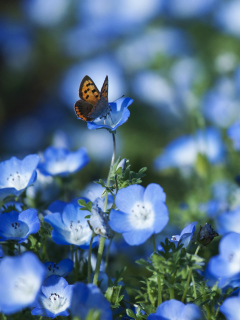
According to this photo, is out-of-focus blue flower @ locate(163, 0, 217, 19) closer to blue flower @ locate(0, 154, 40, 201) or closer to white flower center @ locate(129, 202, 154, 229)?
blue flower @ locate(0, 154, 40, 201)

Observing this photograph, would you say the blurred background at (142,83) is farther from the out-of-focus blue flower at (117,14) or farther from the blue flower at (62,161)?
the blue flower at (62,161)

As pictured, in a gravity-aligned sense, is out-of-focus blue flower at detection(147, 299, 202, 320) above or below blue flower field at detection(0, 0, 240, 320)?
below

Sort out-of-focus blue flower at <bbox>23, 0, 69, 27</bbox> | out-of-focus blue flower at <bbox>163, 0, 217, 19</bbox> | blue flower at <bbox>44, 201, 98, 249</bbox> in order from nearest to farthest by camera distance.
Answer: blue flower at <bbox>44, 201, 98, 249</bbox> < out-of-focus blue flower at <bbox>163, 0, 217, 19</bbox> < out-of-focus blue flower at <bbox>23, 0, 69, 27</bbox>

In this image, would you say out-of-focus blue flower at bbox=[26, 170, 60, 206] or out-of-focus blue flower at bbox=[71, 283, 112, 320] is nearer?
out-of-focus blue flower at bbox=[71, 283, 112, 320]

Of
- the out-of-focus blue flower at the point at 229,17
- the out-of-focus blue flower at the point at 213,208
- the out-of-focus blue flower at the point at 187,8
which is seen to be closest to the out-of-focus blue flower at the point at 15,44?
the out-of-focus blue flower at the point at 187,8

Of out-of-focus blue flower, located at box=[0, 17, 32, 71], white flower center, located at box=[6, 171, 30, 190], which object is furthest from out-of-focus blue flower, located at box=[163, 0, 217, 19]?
white flower center, located at box=[6, 171, 30, 190]

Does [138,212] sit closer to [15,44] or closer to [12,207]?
[12,207]

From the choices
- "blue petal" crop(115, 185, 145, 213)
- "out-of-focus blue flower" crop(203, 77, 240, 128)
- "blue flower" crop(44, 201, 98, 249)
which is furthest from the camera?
"out-of-focus blue flower" crop(203, 77, 240, 128)

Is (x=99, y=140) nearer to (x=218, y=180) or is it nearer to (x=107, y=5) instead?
(x=218, y=180)
